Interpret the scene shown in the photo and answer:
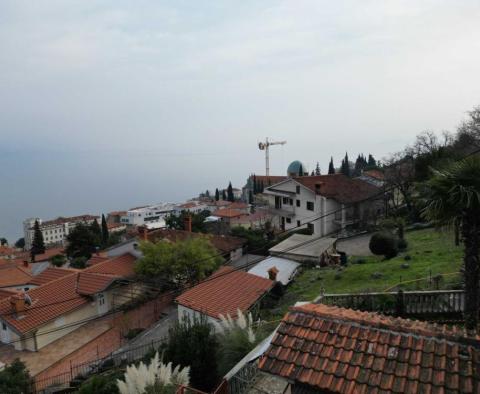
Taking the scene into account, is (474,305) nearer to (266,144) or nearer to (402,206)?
(402,206)

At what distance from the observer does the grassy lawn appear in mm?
14648

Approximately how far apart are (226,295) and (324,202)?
2015 cm

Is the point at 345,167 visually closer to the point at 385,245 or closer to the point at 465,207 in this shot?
the point at 385,245

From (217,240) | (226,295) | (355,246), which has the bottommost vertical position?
(217,240)

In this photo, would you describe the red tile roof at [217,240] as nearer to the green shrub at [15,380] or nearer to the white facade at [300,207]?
the white facade at [300,207]

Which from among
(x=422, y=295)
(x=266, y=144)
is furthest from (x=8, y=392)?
(x=266, y=144)

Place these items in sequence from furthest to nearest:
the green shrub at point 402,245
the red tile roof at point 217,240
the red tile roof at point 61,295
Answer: the red tile roof at point 217,240, the green shrub at point 402,245, the red tile roof at point 61,295

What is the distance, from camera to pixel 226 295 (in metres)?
16.9

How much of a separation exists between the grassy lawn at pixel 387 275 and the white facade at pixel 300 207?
12120mm

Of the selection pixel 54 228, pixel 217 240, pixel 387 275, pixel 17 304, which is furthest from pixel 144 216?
pixel 387 275

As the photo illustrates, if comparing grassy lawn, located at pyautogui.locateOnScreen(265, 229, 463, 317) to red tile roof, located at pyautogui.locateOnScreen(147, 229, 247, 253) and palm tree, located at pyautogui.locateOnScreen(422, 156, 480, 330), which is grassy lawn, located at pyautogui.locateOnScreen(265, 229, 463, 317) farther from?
red tile roof, located at pyautogui.locateOnScreen(147, 229, 247, 253)

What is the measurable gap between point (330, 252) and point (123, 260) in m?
15.2

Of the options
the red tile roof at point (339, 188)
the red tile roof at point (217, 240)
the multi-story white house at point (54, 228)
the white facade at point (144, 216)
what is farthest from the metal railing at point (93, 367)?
the multi-story white house at point (54, 228)

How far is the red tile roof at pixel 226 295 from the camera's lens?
1559cm
